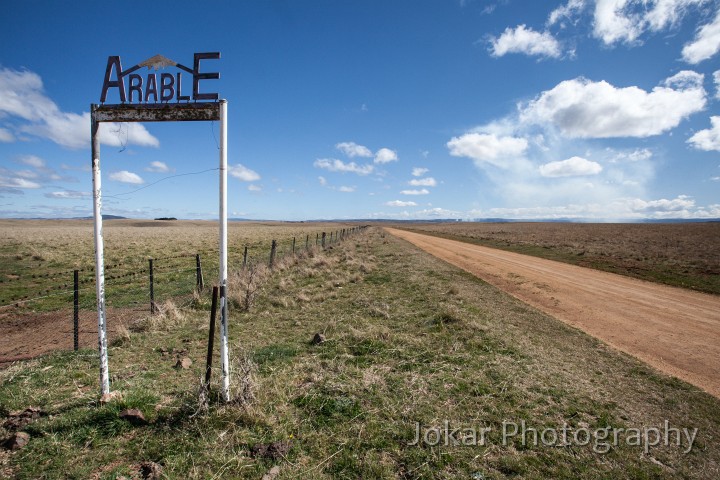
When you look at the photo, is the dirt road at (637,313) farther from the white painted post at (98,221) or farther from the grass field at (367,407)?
the white painted post at (98,221)

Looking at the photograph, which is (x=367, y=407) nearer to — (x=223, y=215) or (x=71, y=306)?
(x=223, y=215)

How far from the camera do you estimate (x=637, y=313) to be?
30.4 feet

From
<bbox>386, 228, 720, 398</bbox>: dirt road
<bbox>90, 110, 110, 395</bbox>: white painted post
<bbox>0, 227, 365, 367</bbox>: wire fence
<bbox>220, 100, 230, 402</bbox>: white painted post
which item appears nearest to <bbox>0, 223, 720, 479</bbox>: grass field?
<bbox>220, 100, 230, 402</bbox>: white painted post

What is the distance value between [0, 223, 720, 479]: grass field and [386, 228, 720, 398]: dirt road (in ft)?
2.41

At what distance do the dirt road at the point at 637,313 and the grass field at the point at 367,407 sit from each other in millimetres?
735

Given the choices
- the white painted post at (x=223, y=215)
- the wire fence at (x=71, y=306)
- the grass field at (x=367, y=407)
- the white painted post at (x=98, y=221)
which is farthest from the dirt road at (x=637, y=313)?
the wire fence at (x=71, y=306)

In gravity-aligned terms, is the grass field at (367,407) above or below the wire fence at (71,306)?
above

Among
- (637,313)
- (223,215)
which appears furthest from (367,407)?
(637,313)

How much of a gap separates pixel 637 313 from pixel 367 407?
8887 millimetres

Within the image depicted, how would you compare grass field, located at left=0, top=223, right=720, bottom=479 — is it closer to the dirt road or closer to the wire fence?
the dirt road

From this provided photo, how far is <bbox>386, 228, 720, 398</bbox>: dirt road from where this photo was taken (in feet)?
20.7

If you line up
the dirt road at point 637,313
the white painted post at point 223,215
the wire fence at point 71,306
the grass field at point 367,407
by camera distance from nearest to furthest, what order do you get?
the grass field at point 367,407 < the white painted post at point 223,215 < the dirt road at point 637,313 < the wire fence at point 71,306

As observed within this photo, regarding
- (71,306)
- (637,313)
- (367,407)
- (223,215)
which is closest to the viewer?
(223,215)

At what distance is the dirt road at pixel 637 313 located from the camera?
6301mm
